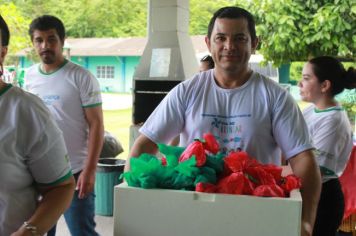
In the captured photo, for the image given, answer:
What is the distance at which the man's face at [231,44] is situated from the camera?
4.80 feet

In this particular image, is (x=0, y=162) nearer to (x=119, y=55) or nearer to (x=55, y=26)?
(x=55, y=26)

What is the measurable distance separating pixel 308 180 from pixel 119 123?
9.64 metres

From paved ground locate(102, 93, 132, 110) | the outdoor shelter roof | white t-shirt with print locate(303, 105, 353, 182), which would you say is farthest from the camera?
the outdoor shelter roof

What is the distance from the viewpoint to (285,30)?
4277 mm

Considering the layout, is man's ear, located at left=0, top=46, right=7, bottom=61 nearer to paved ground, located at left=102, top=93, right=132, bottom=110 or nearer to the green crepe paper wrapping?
the green crepe paper wrapping

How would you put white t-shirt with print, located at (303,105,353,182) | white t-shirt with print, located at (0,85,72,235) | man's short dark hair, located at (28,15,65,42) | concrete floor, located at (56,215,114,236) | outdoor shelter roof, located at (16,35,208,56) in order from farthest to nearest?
outdoor shelter roof, located at (16,35,208,56)
concrete floor, located at (56,215,114,236)
man's short dark hair, located at (28,15,65,42)
white t-shirt with print, located at (303,105,353,182)
white t-shirt with print, located at (0,85,72,235)

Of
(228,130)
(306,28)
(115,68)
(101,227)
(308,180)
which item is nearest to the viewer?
(308,180)

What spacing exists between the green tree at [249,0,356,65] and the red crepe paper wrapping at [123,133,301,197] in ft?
10.9

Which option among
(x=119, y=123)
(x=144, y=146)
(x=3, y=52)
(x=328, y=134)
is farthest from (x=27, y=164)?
(x=119, y=123)

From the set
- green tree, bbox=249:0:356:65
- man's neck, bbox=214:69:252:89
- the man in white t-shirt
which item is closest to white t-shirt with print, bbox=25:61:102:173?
the man in white t-shirt

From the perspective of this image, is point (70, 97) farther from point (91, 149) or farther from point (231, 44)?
point (231, 44)

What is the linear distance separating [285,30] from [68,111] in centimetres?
269

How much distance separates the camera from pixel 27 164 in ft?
3.86

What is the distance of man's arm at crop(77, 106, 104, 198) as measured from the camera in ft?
7.66
